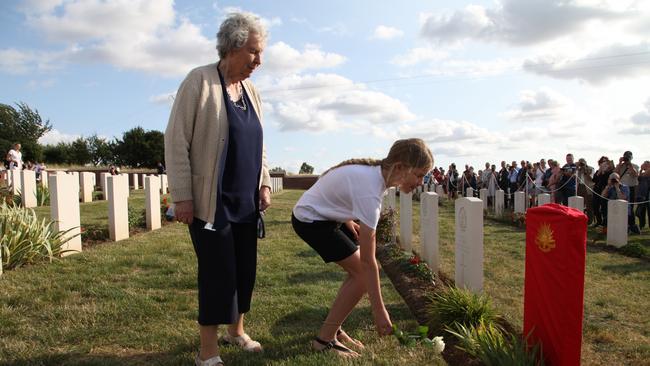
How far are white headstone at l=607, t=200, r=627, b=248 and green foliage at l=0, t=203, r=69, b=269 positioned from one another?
371 inches

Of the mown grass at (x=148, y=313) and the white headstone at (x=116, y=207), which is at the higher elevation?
the white headstone at (x=116, y=207)

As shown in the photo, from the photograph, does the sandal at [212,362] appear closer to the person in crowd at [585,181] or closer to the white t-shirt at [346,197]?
the white t-shirt at [346,197]

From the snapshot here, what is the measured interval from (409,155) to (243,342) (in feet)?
5.53

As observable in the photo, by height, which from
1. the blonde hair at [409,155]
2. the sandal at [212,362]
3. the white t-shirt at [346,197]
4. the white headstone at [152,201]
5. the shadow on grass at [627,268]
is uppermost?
the blonde hair at [409,155]

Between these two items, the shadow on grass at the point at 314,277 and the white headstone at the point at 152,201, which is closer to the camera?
the shadow on grass at the point at 314,277

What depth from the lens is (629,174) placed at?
12117mm

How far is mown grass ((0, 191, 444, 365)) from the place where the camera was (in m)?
3.30

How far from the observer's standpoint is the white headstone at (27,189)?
12.5 metres

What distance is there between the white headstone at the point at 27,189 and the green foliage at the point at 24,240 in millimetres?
6792

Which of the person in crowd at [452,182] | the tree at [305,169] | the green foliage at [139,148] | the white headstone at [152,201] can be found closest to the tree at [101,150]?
the green foliage at [139,148]

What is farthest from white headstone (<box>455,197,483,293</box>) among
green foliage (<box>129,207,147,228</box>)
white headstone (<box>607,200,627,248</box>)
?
green foliage (<box>129,207,147,228</box>)

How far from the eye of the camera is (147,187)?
378 inches

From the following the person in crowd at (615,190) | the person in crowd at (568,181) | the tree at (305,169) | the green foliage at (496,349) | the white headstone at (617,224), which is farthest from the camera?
the tree at (305,169)

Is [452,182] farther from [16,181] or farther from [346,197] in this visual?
[346,197]
